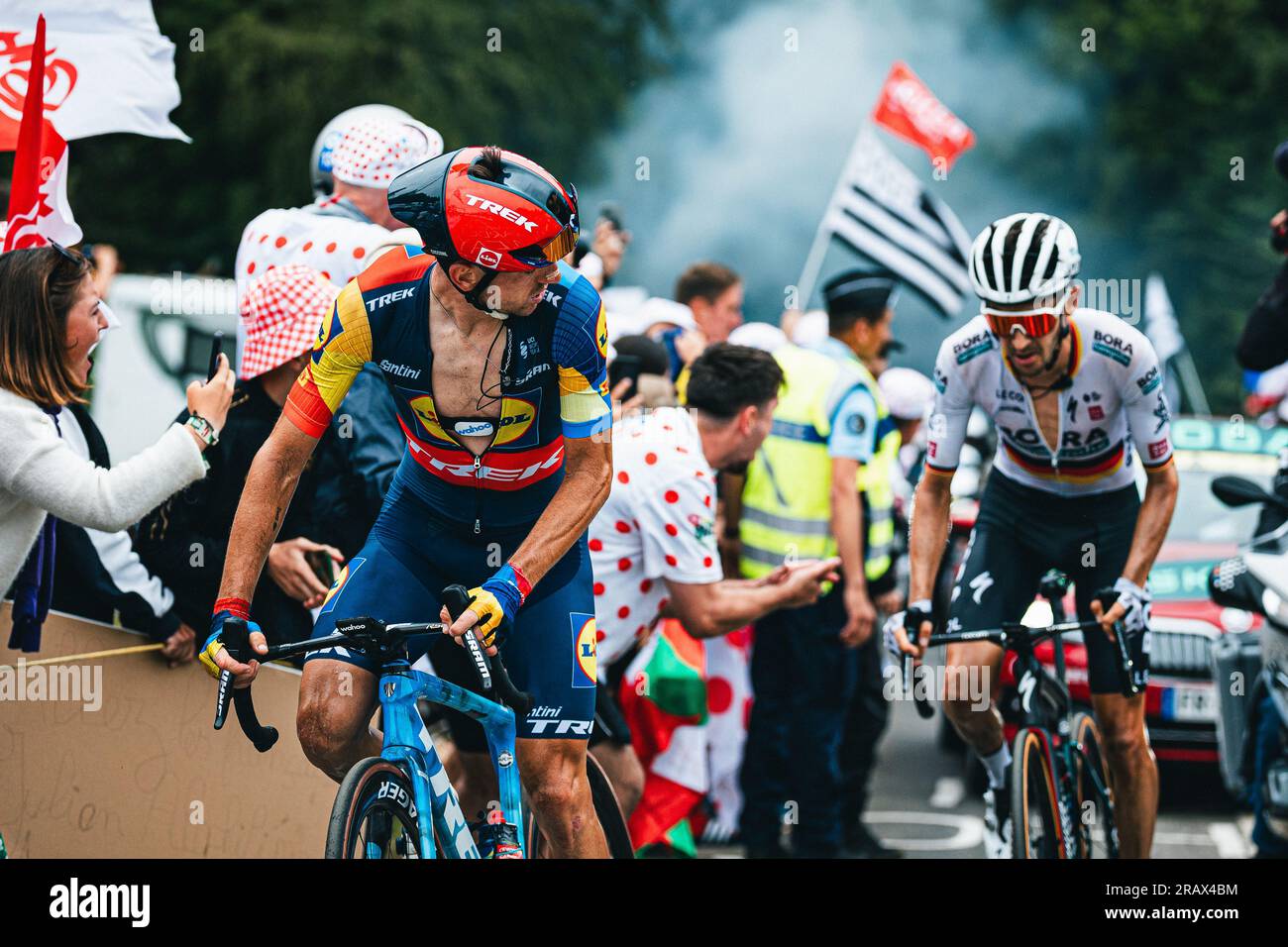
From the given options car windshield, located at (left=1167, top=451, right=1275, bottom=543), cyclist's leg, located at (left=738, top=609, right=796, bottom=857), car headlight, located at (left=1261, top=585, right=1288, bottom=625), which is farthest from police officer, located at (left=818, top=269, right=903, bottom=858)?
car windshield, located at (left=1167, top=451, right=1275, bottom=543)

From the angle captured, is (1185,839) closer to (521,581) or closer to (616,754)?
(616,754)

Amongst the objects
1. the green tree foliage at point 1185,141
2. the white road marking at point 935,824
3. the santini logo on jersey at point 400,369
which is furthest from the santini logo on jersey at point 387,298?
the green tree foliage at point 1185,141

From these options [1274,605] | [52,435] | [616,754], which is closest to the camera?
[52,435]

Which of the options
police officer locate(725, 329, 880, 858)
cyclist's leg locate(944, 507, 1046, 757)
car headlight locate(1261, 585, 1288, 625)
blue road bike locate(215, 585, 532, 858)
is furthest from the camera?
police officer locate(725, 329, 880, 858)

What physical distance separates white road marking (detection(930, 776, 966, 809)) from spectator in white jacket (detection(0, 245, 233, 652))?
5.70m

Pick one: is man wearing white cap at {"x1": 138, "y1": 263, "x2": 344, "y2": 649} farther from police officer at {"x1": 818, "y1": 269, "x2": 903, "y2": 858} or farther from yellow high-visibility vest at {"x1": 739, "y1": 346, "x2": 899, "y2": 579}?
police officer at {"x1": 818, "y1": 269, "x2": 903, "y2": 858}

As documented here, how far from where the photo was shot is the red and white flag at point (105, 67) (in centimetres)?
626

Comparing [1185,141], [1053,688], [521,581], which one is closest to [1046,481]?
[1053,688]

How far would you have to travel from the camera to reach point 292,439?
470cm

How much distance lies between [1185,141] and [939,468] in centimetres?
2625

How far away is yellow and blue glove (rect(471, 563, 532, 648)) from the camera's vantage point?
14.0 ft

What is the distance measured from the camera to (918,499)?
6.40 m
